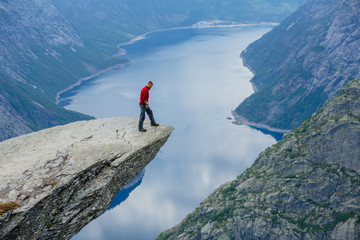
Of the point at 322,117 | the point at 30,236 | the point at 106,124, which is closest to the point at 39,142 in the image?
the point at 106,124

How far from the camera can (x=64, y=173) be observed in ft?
89.2

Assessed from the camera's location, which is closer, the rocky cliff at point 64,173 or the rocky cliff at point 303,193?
the rocky cliff at point 64,173

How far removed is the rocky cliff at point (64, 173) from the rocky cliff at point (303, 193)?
75529mm

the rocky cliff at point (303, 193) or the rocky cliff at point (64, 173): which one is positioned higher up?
the rocky cliff at point (303, 193)

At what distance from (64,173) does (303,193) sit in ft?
297

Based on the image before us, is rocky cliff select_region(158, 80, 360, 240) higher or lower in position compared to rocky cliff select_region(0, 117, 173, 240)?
higher

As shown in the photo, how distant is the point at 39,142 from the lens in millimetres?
32719

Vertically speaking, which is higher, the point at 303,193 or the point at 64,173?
the point at 303,193

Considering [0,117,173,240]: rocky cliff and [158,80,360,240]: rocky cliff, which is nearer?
[0,117,173,240]: rocky cliff

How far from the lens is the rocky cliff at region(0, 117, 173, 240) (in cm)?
2461

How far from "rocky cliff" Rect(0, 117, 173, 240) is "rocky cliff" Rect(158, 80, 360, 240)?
75.5m

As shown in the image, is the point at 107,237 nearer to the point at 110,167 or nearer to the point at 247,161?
the point at 247,161

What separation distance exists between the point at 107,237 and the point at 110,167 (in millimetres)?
119005

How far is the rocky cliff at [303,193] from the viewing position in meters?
97.2
